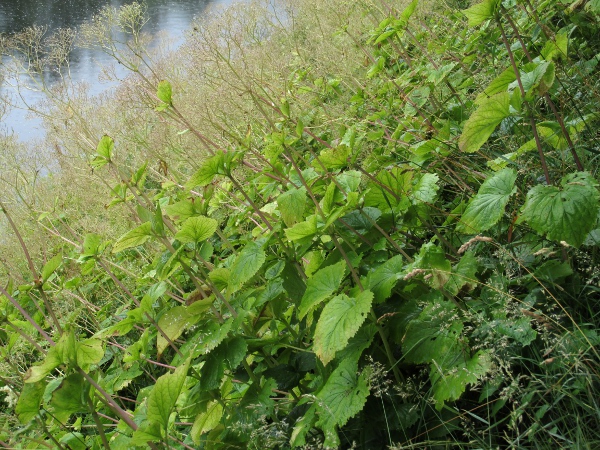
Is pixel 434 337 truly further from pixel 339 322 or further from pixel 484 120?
pixel 484 120

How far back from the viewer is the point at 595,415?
108 centimetres

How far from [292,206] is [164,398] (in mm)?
526

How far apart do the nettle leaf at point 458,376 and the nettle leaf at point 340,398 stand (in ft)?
0.48

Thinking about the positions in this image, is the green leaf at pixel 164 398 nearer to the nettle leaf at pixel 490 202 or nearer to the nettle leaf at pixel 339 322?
the nettle leaf at pixel 339 322

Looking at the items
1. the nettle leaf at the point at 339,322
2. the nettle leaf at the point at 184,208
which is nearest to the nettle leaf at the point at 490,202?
the nettle leaf at the point at 339,322

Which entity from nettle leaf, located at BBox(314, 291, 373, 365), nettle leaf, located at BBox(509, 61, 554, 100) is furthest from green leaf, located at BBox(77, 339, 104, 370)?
nettle leaf, located at BBox(509, 61, 554, 100)

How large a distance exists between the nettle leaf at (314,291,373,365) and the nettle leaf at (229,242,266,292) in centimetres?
22

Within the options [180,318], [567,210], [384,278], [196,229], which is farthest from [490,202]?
[180,318]

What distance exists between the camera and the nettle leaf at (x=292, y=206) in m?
1.41

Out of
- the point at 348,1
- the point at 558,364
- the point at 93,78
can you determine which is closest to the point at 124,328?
the point at 558,364

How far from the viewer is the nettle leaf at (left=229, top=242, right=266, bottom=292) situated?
4.57ft

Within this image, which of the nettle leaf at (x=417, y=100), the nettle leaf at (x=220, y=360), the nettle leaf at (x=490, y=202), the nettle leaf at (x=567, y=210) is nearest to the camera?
the nettle leaf at (x=567, y=210)

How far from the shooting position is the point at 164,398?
45.9 inches

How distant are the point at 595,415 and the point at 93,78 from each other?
312 inches
